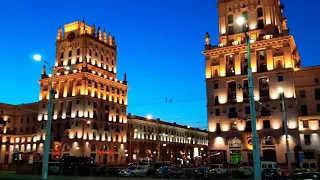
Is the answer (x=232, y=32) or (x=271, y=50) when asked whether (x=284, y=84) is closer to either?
(x=271, y=50)

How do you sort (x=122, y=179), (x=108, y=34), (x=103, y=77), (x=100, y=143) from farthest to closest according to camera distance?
1. (x=108, y=34)
2. (x=103, y=77)
3. (x=100, y=143)
4. (x=122, y=179)

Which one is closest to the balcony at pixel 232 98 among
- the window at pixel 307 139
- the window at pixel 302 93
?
the window at pixel 302 93

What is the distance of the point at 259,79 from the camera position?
7588cm

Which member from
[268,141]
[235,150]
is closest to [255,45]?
[268,141]

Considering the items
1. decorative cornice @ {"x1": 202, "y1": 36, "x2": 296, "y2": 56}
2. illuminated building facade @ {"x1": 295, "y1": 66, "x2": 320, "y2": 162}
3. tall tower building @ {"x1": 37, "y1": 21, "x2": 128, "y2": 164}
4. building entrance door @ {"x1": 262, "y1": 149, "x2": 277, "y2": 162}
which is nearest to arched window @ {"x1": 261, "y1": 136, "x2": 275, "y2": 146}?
building entrance door @ {"x1": 262, "y1": 149, "x2": 277, "y2": 162}

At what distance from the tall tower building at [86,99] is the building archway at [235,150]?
4024cm

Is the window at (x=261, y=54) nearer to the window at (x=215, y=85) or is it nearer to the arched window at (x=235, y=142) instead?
the window at (x=215, y=85)

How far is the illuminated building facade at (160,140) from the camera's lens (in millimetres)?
118125

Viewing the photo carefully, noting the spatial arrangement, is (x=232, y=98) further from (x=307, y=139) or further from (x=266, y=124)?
(x=307, y=139)

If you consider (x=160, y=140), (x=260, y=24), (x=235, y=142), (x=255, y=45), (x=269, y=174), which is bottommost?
(x=269, y=174)

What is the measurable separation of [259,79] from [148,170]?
118ft

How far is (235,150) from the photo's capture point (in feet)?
245

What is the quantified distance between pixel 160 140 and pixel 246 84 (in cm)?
6183

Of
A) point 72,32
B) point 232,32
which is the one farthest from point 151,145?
point 232,32
